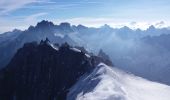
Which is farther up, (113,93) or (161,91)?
(113,93)

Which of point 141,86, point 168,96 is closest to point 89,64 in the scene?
point 141,86

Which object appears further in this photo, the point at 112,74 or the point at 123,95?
the point at 112,74

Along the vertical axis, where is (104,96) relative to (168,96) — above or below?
above

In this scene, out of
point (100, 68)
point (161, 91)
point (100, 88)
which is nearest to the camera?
point (100, 88)

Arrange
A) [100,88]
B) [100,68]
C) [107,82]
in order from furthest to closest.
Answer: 1. [100,68]
2. [107,82]
3. [100,88]

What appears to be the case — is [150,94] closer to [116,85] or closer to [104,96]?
[116,85]

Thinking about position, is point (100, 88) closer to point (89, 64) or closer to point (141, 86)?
point (141, 86)

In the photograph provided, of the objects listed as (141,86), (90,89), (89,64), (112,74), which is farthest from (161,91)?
(89,64)

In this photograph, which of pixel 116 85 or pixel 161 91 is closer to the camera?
pixel 116 85

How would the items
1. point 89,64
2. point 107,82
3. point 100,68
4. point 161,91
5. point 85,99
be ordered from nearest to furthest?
point 85,99 → point 107,82 → point 161,91 → point 100,68 → point 89,64
